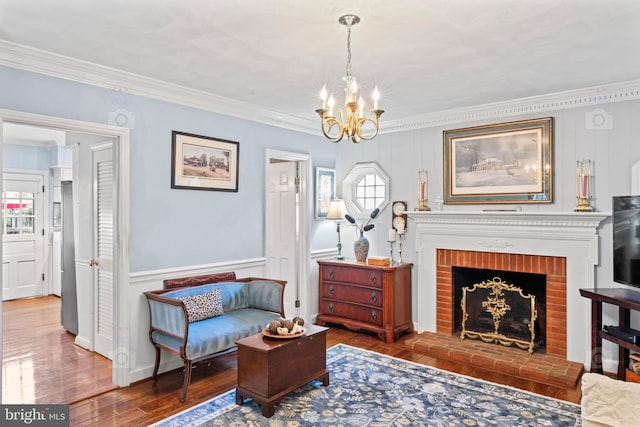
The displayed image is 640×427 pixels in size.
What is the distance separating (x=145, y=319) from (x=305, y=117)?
2786 millimetres

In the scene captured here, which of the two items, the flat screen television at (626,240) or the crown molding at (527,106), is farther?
the crown molding at (527,106)

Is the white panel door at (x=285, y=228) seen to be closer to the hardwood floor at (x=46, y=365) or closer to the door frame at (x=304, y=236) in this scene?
the door frame at (x=304, y=236)

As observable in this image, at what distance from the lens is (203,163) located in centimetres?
403

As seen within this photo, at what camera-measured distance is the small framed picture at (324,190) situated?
210 inches

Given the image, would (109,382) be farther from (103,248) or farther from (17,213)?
(17,213)

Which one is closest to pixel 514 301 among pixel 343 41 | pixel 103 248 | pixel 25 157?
pixel 343 41

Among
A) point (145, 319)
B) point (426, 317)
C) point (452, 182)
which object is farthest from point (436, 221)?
point (145, 319)

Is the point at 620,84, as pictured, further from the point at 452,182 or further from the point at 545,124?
the point at 452,182

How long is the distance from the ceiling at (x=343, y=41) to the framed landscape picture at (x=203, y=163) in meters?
0.52

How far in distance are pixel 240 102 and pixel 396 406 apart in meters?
3.13

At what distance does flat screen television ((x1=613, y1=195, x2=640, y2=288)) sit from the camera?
3.33m

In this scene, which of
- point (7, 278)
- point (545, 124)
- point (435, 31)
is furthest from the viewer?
point (7, 278)

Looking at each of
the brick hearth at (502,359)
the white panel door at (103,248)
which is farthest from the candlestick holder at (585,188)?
the white panel door at (103,248)

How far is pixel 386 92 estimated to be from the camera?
3.89m
